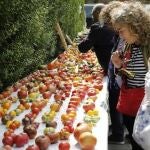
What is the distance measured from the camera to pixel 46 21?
28.4 ft

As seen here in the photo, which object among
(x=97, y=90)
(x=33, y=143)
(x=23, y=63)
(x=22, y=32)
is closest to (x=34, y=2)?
(x=22, y=32)

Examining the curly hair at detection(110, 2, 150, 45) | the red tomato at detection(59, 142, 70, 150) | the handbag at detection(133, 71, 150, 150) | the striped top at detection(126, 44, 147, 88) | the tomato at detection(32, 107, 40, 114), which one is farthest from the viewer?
the tomato at detection(32, 107, 40, 114)

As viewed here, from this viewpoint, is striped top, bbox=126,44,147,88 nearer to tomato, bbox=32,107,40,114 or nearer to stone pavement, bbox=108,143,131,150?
tomato, bbox=32,107,40,114

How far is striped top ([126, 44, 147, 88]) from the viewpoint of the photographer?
4.16 m

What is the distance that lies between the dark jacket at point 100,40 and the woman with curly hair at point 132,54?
1925 mm

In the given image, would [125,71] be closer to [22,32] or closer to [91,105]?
[91,105]

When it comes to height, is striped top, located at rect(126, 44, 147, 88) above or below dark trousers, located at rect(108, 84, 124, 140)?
above

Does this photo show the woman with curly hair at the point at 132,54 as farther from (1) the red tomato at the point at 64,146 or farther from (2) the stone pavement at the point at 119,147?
(2) the stone pavement at the point at 119,147

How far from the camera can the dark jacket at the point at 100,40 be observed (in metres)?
6.29

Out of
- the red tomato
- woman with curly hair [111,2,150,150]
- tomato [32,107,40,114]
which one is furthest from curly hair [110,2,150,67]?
tomato [32,107,40,114]

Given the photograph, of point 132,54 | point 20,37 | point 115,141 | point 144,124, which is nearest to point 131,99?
point 132,54

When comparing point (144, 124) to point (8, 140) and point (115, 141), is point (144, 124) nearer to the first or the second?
point (8, 140)

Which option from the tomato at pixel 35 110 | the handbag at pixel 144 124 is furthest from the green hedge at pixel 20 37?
the handbag at pixel 144 124

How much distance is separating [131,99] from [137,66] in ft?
1.07
